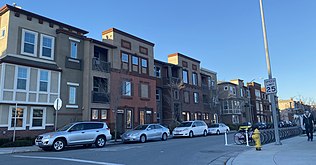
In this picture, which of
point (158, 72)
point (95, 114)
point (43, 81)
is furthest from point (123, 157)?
point (158, 72)

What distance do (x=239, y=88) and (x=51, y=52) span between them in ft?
157

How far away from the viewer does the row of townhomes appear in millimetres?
20125

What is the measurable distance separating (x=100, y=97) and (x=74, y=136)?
9.44m

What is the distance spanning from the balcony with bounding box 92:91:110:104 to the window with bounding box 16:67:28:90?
6090mm

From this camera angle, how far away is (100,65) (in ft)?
85.8

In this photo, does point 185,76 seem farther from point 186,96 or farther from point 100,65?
point 100,65

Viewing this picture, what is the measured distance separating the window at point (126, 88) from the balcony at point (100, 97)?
266cm

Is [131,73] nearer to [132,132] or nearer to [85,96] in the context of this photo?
[85,96]

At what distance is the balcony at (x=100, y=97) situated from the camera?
24836 mm

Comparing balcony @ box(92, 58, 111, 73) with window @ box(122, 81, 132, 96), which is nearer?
balcony @ box(92, 58, 111, 73)

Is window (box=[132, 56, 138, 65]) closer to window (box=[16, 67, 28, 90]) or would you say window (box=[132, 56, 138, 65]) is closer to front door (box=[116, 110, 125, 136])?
front door (box=[116, 110, 125, 136])

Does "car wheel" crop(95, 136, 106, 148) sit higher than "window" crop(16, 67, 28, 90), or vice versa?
"window" crop(16, 67, 28, 90)

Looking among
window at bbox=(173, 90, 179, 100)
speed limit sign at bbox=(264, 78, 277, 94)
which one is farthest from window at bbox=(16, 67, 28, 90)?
window at bbox=(173, 90, 179, 100)

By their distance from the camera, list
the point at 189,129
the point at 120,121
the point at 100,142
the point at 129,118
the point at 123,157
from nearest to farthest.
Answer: the point at 123,157
the point at 100,142
the point at 189,129
the point at 120,121
the point at 129,118
